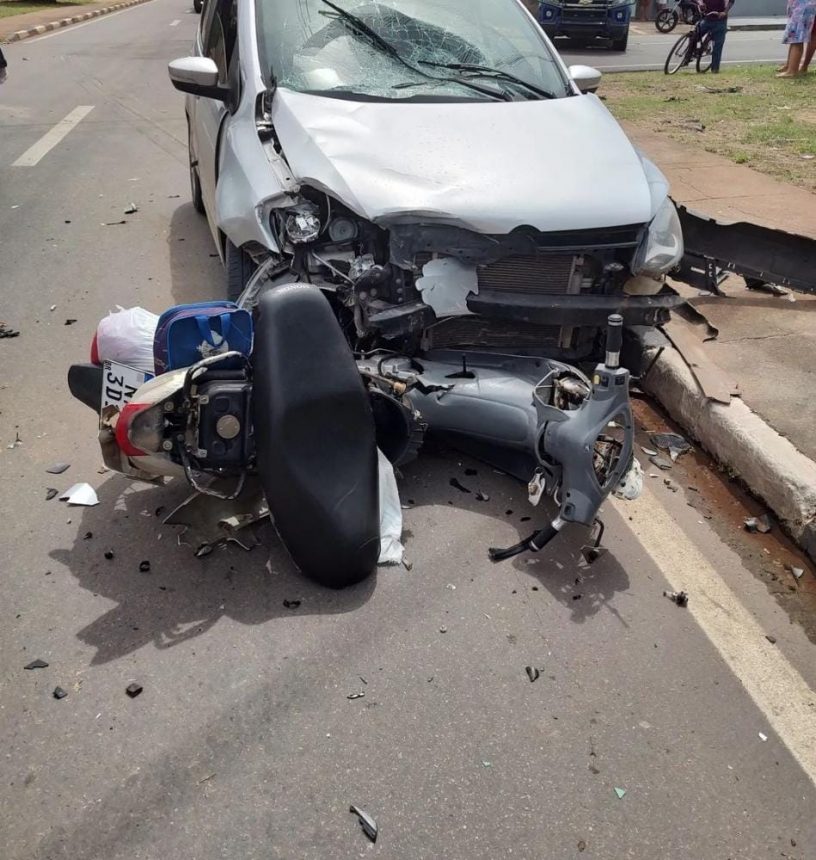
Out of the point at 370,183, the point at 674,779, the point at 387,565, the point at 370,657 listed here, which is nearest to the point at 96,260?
the point at 370,183

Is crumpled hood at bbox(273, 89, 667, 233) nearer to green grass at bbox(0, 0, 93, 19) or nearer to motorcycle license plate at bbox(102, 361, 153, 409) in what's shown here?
motorcycle license plate at bbox(102, 361, 153, 409)

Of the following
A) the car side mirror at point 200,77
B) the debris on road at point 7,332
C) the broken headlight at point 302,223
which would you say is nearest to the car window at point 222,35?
the car side mirror at point 200,77

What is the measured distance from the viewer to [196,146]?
6258mm

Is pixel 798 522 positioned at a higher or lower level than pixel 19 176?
Result: higher

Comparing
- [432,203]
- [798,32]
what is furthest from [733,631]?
[798,32]

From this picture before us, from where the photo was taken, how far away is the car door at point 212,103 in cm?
489

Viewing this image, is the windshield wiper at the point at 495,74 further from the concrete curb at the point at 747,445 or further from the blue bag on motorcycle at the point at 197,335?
the blue bag on motorcycle at the point at 197,335

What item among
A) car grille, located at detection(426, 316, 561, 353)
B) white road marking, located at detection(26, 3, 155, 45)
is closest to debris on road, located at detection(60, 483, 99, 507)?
car grille, located at detection(426, 316, 561, 353)

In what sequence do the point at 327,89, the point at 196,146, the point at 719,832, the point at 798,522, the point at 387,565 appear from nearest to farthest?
1. the point at 719,832
2. the point at 387,565
3. the point at 798,522
4. the point at 327,89
5. the point at 196,146

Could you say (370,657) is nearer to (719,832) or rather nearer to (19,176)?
(719,832)

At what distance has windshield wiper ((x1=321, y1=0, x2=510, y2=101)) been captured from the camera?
178 inches

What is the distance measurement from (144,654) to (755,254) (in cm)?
455

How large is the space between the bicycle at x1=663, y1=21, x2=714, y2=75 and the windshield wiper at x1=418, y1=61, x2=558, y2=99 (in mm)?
12606

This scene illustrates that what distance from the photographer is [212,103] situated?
17.0 feet
